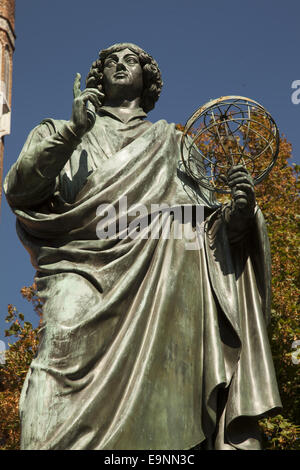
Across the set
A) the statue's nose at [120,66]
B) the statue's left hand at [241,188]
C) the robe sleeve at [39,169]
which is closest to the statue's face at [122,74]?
the statue's nose at [120,66]

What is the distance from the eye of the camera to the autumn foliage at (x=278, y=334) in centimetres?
1484

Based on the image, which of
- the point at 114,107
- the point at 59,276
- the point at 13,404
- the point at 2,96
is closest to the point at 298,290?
the point at 13,404

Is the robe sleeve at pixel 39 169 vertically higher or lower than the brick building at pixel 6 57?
lower

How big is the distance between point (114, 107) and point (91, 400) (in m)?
2.53

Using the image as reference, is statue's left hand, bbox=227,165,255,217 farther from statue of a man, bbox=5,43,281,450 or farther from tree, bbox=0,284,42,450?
tree, bbox=0,284,42,450

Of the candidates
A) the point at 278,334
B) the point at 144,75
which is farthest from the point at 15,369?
the point at 144,75

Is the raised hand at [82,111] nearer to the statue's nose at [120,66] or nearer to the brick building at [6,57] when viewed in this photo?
the statue's nose at [120,66]

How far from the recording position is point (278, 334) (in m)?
15.3

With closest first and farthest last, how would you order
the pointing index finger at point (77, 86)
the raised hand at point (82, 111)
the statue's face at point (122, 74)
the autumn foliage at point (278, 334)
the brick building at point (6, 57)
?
the raised hand at point (82, 111) → the pointing index finger at point (77, 86) → the statue's face at point (122, 74) → the autumn foliage at point (278, 334) → the brick building at point (6, 57)

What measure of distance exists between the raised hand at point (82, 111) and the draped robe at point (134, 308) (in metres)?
0.08

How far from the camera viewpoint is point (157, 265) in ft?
22.1

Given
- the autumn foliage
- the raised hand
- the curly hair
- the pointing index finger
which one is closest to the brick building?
the autumn foliage

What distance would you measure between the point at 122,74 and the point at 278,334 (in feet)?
27.1

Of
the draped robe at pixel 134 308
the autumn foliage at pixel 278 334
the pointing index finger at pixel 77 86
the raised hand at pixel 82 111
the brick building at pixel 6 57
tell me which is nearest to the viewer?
the draped robe at pixel 134 308
